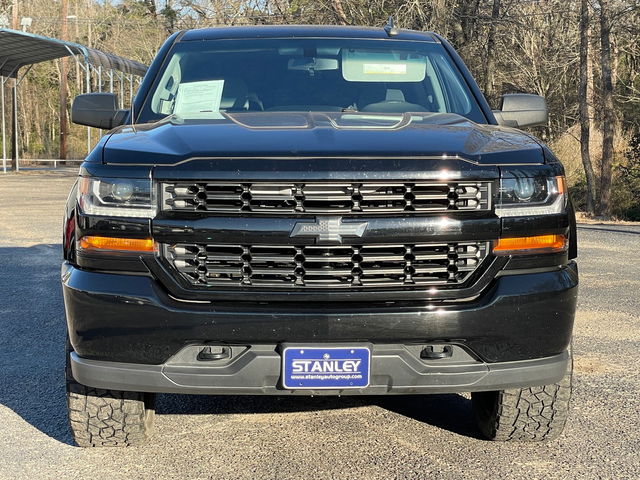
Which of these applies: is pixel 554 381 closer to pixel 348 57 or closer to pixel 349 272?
pixel 349 272

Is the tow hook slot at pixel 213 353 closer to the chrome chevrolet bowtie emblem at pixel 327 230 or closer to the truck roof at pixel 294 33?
the chrome chevrolet bowtie emblem at pixel 327 230

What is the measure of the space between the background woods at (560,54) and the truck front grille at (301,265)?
19.6m

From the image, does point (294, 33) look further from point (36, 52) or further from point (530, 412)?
point (36, 52)

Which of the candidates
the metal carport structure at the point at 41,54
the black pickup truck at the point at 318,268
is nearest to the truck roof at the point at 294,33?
the black pickup truck at the point at 318,268

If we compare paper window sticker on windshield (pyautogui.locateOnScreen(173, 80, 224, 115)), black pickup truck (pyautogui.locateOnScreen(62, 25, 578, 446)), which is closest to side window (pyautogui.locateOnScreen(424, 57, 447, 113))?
paper window sticker on windshield (pyautogui.locateOnScreen(173, 80, 224, 115))

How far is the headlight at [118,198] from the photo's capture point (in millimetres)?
2953

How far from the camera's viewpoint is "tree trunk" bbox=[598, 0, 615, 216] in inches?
833

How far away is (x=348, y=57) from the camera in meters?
4.61

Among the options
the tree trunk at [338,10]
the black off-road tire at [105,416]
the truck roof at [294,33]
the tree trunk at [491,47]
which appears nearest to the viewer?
the black off-road tire at [105,416]

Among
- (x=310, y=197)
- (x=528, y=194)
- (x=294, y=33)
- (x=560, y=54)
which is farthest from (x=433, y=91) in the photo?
(x=560, y=54)

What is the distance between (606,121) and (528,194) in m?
20.0

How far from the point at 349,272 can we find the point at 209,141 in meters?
0.74

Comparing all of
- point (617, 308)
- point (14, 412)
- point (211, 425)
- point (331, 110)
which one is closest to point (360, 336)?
point (211, 425)

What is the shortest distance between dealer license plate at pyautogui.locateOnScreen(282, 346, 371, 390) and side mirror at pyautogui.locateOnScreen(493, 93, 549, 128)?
6.57 ft
